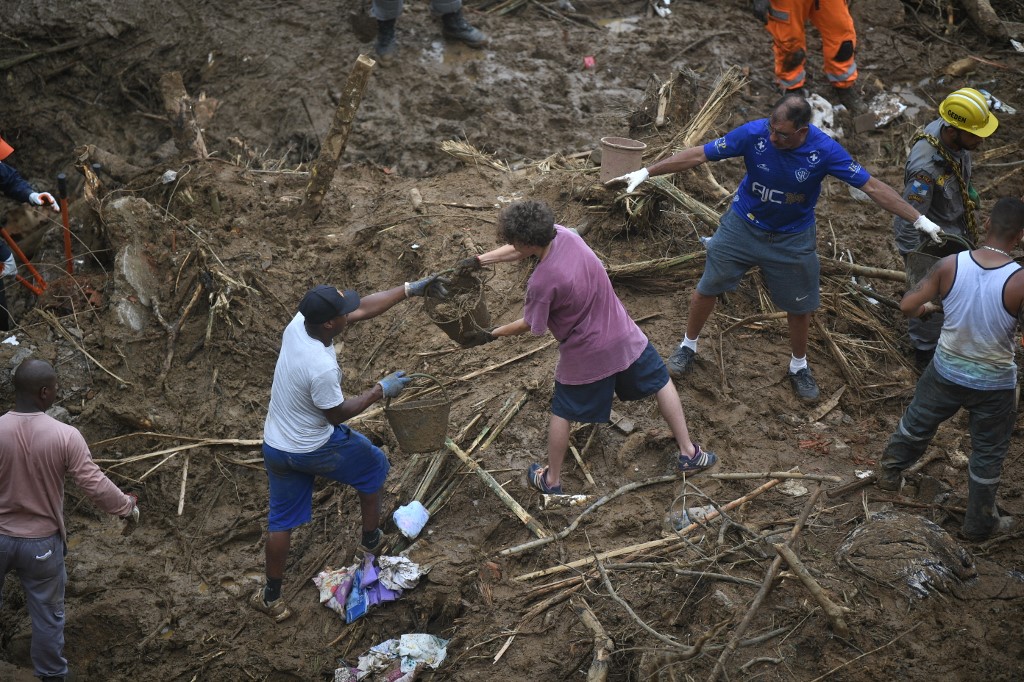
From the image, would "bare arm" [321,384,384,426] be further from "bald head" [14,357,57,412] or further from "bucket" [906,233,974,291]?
"bucket" [906,233,974,291]

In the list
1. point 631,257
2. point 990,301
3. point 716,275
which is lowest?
point 631,257

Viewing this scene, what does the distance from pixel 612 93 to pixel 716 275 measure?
4471mm

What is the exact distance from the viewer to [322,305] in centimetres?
416

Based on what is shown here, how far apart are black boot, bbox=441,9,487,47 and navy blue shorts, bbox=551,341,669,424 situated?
5.98 m

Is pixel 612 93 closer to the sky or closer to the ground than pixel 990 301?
closer to the ground

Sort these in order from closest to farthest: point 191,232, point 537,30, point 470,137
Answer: point 191,232
point 470,137
point 537,30

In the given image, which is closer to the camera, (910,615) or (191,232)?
Answer: (910,615)

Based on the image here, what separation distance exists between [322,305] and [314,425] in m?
0.67

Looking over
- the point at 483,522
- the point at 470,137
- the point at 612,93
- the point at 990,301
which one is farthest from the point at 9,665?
the point at 612,93

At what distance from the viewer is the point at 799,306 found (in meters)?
5.37

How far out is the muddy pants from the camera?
4.28 meters

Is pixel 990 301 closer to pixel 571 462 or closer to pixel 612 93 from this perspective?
pixel 571 462

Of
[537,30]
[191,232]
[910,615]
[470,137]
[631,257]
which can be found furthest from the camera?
[537,30]

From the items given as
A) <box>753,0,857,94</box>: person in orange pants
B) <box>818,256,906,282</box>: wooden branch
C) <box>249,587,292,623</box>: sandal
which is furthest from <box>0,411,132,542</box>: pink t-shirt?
<box>753,0,857,94</box>: person in orange pants
